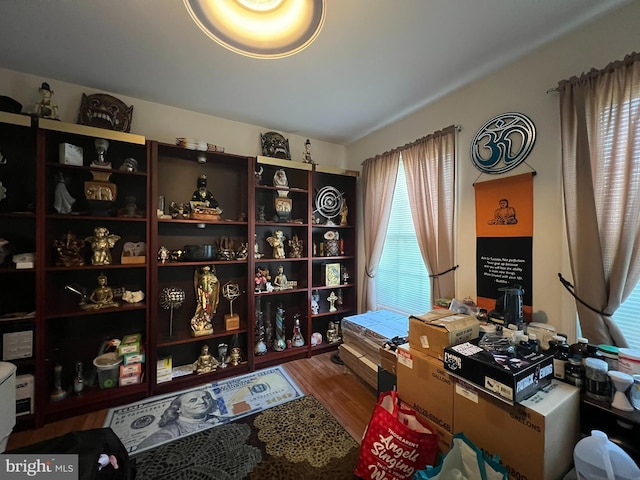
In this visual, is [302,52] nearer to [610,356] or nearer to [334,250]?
[334,250]

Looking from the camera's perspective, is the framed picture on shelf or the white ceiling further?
the framed picture on shelf

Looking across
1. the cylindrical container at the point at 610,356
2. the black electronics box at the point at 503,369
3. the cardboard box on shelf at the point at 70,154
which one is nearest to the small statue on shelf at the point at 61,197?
the cardboard box on shelf at the point at 70,154

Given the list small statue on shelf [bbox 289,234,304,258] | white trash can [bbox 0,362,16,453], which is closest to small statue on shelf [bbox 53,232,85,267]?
white trash can [bbox 0,362,16,453]

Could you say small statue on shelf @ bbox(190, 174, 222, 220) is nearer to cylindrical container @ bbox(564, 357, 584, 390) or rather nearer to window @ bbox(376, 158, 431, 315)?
window @ bbox(376, 158, 431, 315)

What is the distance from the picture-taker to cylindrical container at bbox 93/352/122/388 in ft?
6.03

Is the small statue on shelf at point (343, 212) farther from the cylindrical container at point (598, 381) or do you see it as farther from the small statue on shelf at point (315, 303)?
the cylindrical container at point (598, 381)

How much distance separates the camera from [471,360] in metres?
1.09

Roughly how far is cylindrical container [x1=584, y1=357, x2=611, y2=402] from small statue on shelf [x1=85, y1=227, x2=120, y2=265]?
9.71ft

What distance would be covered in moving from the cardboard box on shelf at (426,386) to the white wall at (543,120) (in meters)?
0.80

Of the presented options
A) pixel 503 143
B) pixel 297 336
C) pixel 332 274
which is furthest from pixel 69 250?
pixel 503 143

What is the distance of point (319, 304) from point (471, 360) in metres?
2.07

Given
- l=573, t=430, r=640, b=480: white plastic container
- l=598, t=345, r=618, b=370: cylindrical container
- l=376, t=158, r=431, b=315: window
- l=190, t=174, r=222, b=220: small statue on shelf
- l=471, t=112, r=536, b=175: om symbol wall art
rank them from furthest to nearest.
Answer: l=376, t=158, r=431, b=315: window, l=190, t=174, r=222, b=220: small statue on shelf, l=471, t=112, r=536, b=175: om symbol wall art, l=598, t=345, r=618, b=370: cylindrical container, l=573, t=430, r=640, b=480: white plastic container

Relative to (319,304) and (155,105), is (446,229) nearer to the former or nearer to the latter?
(319,304)

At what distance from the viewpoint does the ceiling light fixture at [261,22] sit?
1.12m
